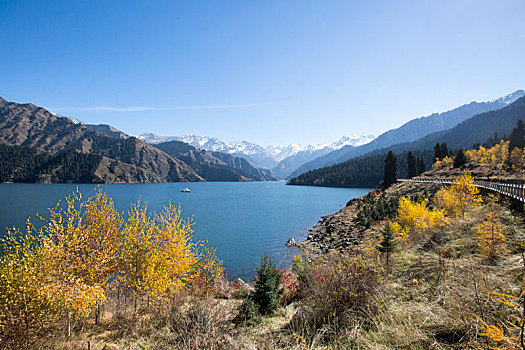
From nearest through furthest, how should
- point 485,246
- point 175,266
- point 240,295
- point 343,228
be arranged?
point 485,246
point 175,266
point 240,295
point 343,228

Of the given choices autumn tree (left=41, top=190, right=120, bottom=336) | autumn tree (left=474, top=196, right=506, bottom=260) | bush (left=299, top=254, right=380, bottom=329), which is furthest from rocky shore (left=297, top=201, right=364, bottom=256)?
autumn tree (left=41, top=190, right=120, bottom=336)

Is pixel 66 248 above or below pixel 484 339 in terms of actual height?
above

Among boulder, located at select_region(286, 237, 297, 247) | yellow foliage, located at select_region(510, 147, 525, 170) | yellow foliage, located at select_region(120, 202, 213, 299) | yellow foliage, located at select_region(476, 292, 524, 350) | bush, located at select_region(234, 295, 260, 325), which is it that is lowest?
boulder, located at select_region(286, 237, 297, 247)

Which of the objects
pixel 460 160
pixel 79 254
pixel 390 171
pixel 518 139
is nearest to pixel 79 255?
pixel 79 254

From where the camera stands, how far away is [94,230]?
10570 mm

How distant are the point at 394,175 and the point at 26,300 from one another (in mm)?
75818

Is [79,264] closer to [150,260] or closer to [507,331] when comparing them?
[150,260]

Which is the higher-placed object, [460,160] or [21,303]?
[460,160]

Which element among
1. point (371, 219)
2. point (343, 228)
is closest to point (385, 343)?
point (371, 219)

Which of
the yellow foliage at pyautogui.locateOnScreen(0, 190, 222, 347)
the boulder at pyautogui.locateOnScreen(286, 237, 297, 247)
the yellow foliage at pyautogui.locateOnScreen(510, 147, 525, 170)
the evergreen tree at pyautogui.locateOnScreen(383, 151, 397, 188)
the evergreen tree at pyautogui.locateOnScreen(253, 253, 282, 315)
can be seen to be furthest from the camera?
the evergreen tree at pyautogui.locateOnScreen(383, 151, 397, 188)

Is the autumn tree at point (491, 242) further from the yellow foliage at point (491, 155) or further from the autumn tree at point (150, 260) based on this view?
the yellow foliage at point (491, 155)

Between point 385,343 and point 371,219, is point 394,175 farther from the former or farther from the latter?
point 385,343

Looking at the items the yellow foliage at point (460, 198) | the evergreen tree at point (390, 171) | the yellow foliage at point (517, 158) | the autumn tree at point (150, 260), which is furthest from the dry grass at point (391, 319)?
the evergreen tree at point (390, 171)

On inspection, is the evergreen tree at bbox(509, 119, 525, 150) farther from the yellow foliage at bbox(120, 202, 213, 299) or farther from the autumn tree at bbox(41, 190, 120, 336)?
the autumn tree at bbox(41, 190, 120, 336)
